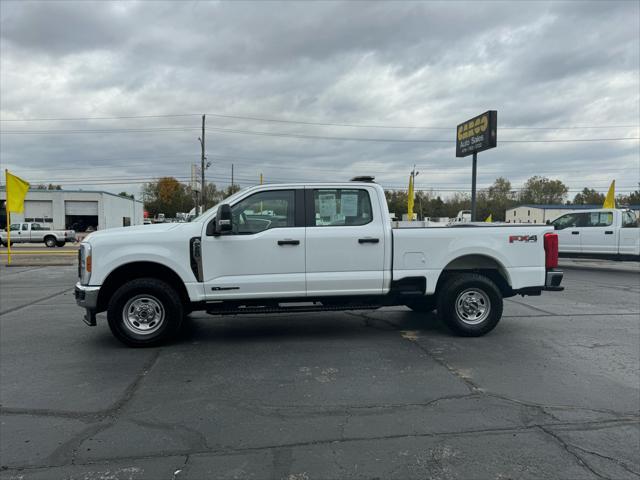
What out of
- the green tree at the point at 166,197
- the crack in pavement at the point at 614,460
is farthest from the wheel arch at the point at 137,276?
the green tree at the point at 166,197

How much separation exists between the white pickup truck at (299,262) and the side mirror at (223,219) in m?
0.01

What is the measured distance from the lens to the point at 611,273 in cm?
1527

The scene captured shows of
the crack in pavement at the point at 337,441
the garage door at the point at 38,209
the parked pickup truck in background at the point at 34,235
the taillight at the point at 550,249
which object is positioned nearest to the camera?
the crack in pavement at the point at 337,441

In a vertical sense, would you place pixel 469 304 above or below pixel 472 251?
below

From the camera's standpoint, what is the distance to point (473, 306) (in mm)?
6477

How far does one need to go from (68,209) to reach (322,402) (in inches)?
2411

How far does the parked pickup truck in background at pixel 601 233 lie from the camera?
48.8 feet

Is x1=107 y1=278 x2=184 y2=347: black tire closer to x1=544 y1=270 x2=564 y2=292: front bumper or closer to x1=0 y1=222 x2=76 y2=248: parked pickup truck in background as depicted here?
x1=544 y1=270 x2=564 y2=292: front bumper

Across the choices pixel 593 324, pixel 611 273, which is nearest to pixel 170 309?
pixel 593 324

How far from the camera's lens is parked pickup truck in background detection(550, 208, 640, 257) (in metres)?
14.9

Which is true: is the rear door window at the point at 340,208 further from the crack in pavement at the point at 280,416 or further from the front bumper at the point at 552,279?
the front bumper at the point at 552,279

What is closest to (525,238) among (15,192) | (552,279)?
(552,279)

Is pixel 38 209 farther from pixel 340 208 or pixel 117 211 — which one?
pixel 340 208

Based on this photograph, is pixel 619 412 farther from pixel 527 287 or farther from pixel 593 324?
pixel 593 324
